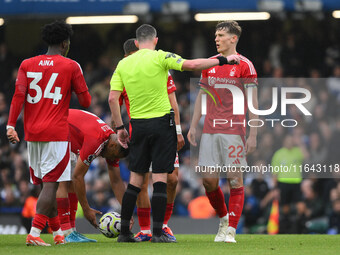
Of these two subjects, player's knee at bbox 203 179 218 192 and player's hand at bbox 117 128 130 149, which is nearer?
player's hand at bbox 117 128 130 149

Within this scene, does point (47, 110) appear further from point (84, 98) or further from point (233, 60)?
point (233, 60)

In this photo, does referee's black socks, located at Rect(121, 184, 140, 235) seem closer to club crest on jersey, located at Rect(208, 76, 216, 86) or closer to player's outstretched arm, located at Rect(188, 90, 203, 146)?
player's outstretched arm, located at Rect(188, 90, 203, 146)

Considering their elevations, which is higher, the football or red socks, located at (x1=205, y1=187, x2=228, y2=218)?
red socks, located at (x1=205, y1=187, x2=228, y2=218)

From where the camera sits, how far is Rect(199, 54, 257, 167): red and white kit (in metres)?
7.79

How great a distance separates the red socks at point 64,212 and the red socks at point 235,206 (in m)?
1.65

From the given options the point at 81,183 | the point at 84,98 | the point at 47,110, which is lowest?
the point at 81,183

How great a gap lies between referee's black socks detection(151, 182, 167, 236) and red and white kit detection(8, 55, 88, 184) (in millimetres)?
822

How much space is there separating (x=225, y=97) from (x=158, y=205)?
1.36 meters

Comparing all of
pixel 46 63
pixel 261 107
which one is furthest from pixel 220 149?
pixel 261 107

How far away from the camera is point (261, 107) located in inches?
575

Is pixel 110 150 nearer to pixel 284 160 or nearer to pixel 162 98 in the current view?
pixel 162 98

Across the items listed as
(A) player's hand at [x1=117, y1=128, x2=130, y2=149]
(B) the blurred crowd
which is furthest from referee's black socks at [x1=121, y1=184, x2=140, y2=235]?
(B) the blurred crowd

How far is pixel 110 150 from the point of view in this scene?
8.22 m

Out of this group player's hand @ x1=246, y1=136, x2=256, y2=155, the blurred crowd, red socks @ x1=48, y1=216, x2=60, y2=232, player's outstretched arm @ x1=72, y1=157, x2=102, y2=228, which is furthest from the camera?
the blurred crowd
